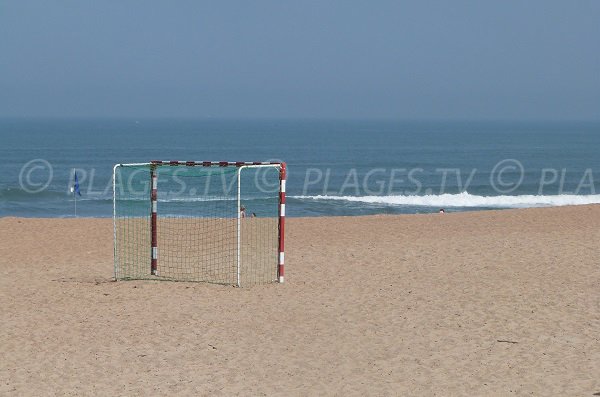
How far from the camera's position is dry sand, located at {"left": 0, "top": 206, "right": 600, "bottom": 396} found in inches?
352

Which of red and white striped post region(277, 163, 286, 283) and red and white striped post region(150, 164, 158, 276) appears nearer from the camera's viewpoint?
red and white striped post region(277, 163, 286, 283)

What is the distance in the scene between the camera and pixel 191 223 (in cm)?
2412

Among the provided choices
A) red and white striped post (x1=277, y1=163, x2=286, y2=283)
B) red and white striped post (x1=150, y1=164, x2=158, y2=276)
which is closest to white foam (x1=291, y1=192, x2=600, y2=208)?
red and white striped post (x1=150, y1=164, x2=158, y2=276)

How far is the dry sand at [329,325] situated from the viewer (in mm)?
8938

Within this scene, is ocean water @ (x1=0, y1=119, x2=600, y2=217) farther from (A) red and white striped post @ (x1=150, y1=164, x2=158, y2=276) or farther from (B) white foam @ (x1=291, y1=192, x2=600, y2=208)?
(A) red and white striped post @ (x1=150, y1=164, x2=158, y2=276)

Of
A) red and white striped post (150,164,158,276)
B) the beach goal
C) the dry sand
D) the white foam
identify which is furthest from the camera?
the white foam

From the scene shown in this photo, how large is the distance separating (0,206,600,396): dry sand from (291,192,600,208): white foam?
24479 mm

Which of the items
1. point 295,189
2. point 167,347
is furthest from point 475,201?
point 167,347

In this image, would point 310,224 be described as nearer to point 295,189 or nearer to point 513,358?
point 513,358

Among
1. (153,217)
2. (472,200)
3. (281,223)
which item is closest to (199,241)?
(153,217)

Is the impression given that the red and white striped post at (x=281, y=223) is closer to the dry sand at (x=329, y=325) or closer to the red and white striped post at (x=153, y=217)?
the dry sand at (x=329, y=325)

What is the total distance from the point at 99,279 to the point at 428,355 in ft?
24.3

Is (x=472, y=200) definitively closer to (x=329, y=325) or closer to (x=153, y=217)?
(x=153, y=217)

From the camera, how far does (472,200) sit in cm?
4475
